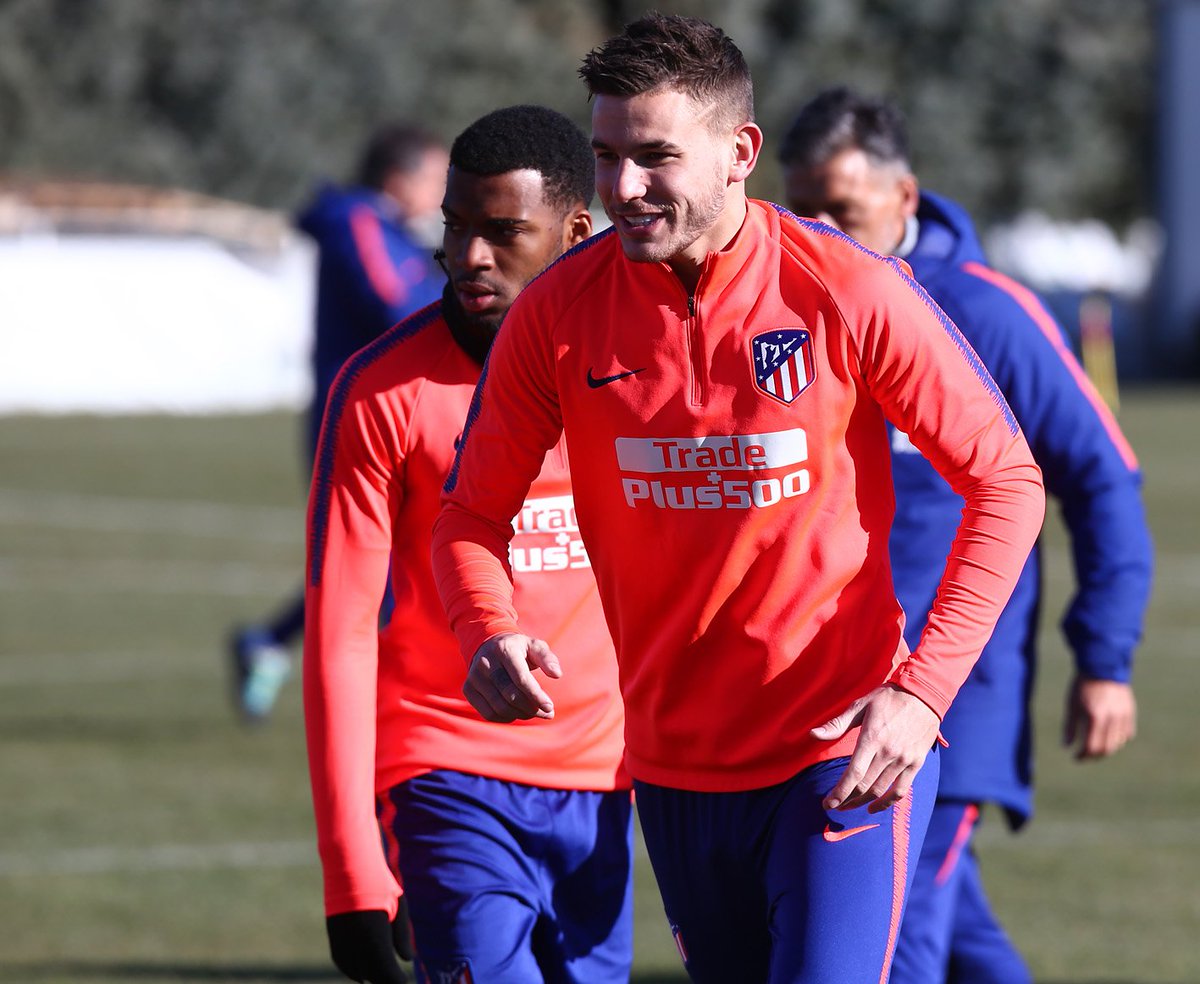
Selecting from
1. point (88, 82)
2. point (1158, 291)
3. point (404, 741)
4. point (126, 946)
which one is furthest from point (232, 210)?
point (404, 741)

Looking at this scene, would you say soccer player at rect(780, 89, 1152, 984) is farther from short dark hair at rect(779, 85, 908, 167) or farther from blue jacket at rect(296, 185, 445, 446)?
blue jacket at rect(296, 185, 445, 446)

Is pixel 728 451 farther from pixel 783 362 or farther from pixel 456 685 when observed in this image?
pixel 456 685

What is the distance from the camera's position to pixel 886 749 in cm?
341

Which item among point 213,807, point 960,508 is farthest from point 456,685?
point 213,807

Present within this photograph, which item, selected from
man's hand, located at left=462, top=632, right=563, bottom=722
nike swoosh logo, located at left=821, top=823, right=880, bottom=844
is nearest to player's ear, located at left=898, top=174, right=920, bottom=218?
nike swoosh logo, located at left=821, top=823, right=880, bottom=844

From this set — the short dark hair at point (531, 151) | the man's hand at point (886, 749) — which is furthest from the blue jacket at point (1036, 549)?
the man's hand at point (886, 749)

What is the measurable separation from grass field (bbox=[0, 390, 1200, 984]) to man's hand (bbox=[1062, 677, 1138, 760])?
1748mm

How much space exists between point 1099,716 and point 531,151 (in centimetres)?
205

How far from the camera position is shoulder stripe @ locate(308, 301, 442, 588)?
4223mm

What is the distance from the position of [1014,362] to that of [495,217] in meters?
1.52

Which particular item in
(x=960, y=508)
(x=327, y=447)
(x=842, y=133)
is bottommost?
(x=960, y=508)

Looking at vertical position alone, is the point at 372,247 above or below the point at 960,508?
above

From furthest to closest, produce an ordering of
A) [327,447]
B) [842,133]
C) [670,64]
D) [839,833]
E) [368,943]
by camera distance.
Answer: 1. [842,133]
2. [327,447]
3. [368,943]
4. [839,833]
5. [670,64]

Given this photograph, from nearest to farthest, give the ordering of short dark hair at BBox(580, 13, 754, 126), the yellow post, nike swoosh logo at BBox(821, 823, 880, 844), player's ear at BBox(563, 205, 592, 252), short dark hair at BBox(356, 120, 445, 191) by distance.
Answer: short dark hair at BBox(580, 13, 754, 126), nike swoosh logo at BBox(821, 823, 880, 844), player's ear at BBox(563, 205, 592, 252), short dark hair at BBox(356, 120, 445, 191), the yellow post
